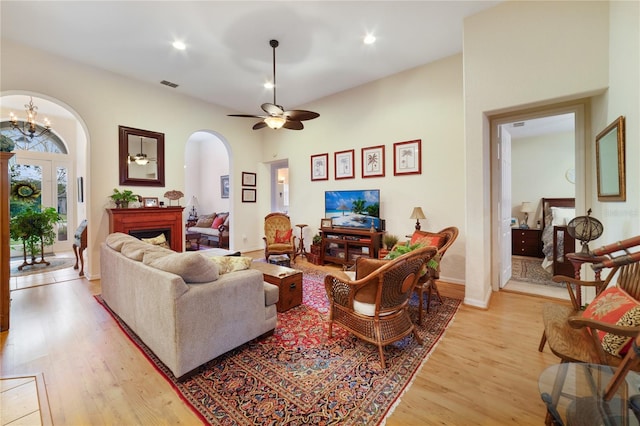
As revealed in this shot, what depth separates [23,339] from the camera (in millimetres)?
2338

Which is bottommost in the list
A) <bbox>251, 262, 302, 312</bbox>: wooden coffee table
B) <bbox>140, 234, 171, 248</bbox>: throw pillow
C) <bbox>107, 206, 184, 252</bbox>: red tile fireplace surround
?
<bbox>251, 262, 302, 312</bbox>: wooden coffee table

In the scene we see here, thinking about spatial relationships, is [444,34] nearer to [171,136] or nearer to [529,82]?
[529,82]

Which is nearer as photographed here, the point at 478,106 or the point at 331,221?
the point at 478,106

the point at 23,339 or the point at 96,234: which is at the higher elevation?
the point at 96,234

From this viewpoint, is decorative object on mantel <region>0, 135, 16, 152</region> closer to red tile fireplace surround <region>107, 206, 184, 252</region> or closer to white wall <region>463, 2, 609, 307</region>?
red tile fireplace surround <region>107, 206, 184, 252</region>

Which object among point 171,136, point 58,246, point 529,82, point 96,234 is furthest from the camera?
point 58,246

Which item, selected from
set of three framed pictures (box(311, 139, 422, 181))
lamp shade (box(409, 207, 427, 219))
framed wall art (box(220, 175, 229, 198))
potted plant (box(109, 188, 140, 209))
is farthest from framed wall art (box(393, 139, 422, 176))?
framed wall art (box(220, 175, 229, 198))

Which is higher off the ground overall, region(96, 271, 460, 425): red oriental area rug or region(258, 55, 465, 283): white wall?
region(258, 55, 465, 283): white wall

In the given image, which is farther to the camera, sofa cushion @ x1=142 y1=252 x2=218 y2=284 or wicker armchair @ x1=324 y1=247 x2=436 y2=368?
wicker armchair @ x1=324 y1=247 x2=436 y2=368

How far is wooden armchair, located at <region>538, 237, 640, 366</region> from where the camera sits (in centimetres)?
126

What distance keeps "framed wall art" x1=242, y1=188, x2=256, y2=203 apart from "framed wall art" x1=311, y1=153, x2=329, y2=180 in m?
1.80

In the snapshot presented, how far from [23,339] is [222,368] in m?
2.03

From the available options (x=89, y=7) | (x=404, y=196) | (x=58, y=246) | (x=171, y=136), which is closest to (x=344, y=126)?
(x=404, y=196)

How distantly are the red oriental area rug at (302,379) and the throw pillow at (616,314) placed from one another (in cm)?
110
